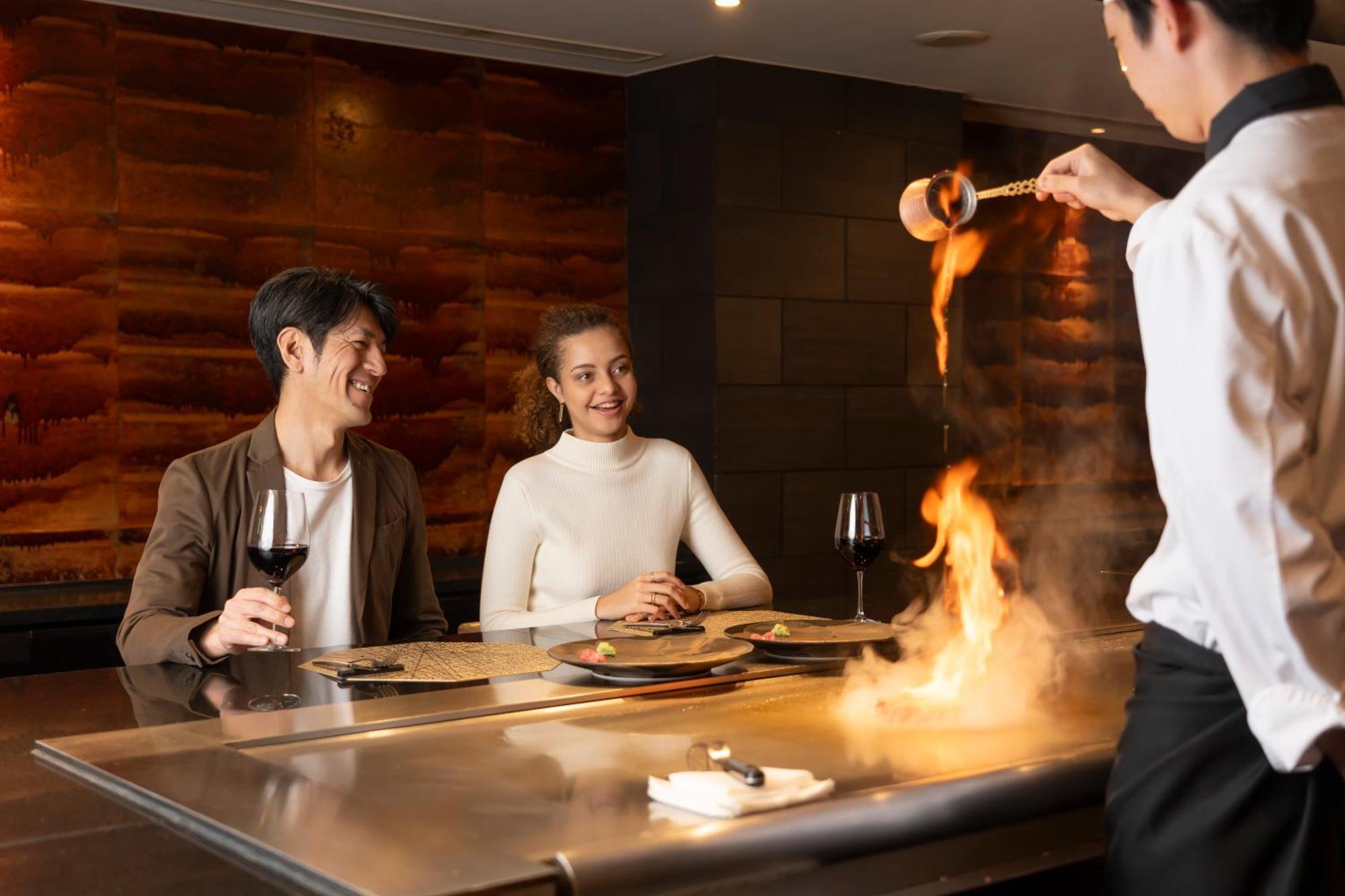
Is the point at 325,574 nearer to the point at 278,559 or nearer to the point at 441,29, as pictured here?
the point at 278,559

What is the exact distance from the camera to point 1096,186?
189 centimetres

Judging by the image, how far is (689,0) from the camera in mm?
5227

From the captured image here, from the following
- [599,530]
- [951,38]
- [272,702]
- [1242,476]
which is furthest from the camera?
[951,38]

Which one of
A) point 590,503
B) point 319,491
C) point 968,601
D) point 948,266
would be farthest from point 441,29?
point 968,601

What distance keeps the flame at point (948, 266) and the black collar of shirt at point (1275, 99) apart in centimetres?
465

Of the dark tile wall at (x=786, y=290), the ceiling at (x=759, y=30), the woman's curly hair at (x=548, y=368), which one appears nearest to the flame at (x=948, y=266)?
the dark tile wall at (x=786, y=290)

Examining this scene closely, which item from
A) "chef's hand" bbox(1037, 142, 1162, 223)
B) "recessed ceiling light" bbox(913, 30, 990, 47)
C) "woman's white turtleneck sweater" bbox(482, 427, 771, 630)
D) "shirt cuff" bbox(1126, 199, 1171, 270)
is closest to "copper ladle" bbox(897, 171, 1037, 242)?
"chef's hand" bbox(1037, 142, 1162, 223)

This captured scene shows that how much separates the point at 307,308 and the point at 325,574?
1.73ft

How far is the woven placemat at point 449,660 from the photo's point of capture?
204 cm

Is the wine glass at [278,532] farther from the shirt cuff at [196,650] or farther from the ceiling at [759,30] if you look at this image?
the ceiling at [759,30]

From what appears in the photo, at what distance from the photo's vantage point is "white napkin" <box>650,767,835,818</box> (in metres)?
1.33

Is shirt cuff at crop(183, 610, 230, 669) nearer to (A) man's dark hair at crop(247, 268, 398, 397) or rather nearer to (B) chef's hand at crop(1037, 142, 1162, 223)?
(A) man's dark hair at crop(247, 268, 398, 397)

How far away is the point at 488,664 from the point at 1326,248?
4.14 ft

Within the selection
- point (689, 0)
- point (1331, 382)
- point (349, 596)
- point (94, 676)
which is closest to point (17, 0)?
point (689, 0)
